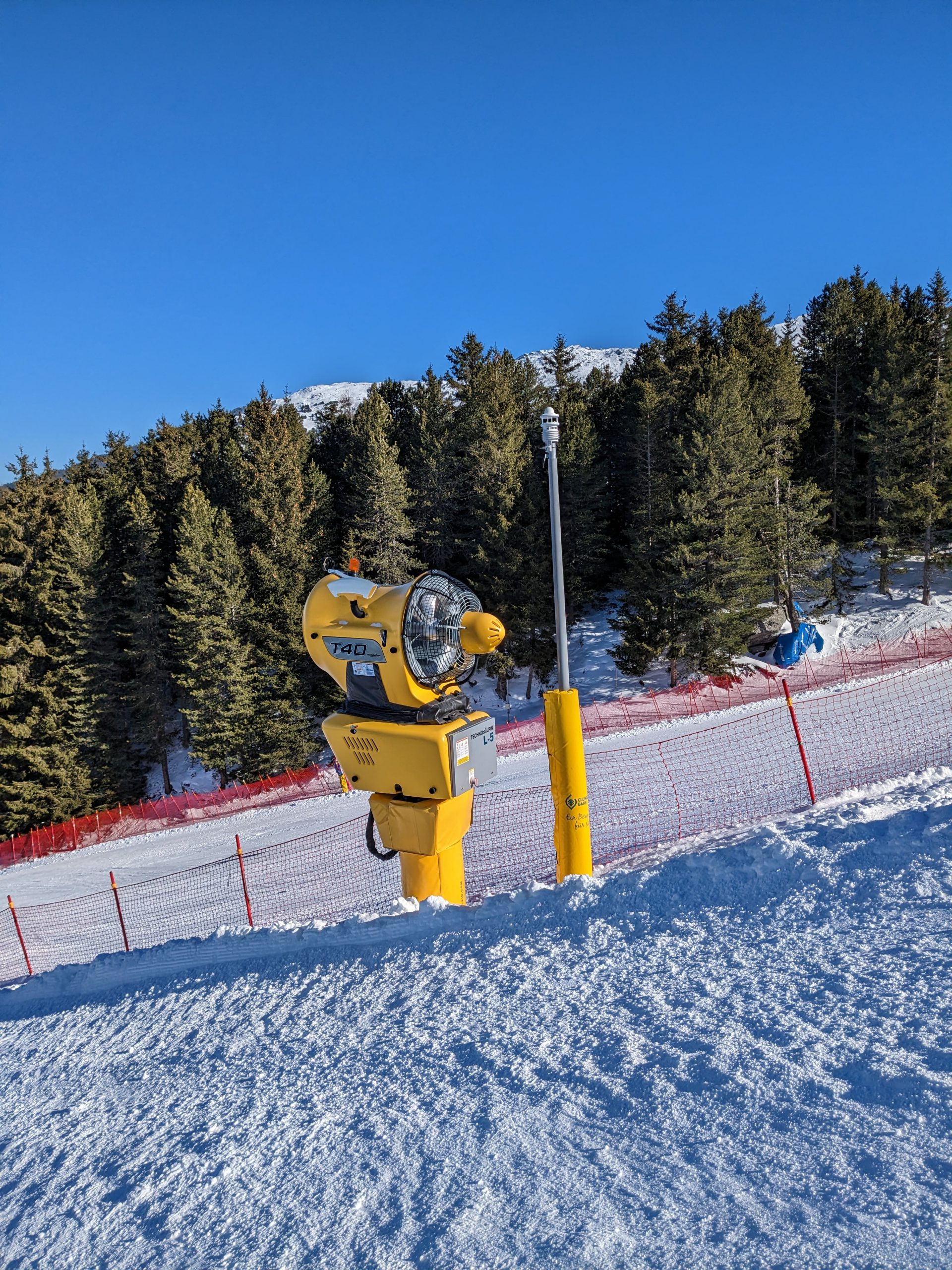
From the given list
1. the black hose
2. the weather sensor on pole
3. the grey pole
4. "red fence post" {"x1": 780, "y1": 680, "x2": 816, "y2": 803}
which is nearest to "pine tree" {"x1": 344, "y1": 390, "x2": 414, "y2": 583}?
"red fence post" {"x1": 780, "y1": 680, "x2": 816, "y2": 803}

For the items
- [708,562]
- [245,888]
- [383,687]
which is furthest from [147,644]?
[383,687]

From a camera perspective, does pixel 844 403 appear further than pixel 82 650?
Yes

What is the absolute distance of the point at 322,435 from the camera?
1871 inches

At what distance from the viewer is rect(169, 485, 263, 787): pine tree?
92.8 feet

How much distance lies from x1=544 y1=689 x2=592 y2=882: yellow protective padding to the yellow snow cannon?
0.45 m

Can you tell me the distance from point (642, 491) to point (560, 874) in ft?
109

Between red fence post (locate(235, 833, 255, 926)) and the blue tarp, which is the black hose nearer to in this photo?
red fence post (locate(235, 833, 255, 926))

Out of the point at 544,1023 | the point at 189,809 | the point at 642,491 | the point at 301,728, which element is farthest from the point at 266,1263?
the point at 642,491

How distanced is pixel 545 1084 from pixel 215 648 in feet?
93.1

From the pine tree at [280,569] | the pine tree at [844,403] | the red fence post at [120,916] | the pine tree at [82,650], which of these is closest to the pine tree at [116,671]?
the pine tree at [82,650]

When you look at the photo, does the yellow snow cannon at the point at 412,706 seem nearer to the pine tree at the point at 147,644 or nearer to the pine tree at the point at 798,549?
the pine tree at the point at 798,549

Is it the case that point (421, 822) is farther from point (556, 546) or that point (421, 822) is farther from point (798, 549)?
point (798, 549)

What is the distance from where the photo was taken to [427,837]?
4746 mm

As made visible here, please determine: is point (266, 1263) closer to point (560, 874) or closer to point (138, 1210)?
point (138, 1210)
